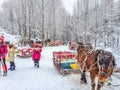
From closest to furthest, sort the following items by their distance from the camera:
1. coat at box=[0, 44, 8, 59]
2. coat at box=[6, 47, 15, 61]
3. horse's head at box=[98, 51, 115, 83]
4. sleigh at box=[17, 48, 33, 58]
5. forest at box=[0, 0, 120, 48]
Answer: horse's head at box=[98, 51, 115, 83] → coat at box=[0, 44, 8, 59] → coat at box=[6, 47, 15, 61] → sleigh at box=[17, 48, 33, 58] → forest at box=[0, 0, 120, 48]

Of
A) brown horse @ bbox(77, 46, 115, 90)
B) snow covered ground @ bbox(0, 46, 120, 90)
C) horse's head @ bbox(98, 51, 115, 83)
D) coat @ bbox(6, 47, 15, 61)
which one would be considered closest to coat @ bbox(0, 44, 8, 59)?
snow covered ground @ bbox(0, 46, 120, 90)

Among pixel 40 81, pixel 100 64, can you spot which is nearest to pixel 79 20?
pixel 40 81

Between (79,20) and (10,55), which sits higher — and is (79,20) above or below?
above

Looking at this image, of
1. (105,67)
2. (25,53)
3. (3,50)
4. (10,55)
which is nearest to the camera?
(105,67)

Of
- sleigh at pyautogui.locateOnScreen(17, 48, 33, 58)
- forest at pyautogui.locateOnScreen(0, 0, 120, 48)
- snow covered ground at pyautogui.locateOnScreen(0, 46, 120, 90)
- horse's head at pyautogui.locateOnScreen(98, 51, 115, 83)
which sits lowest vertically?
snow covered ground at pyautogui.locateOnScreen(0, 46, 120, 90)

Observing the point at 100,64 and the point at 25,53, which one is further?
the point at 25,53

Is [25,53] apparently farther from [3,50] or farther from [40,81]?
[40,81]

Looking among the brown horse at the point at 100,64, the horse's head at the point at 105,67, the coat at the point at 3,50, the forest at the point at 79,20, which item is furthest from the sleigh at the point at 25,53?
the forest at the point at 79,20

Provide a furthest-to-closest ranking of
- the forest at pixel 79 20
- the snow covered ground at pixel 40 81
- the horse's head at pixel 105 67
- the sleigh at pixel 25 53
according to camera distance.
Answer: the forest at pixel 79 20 < the sleigh at pixel 25 53 < the snow covered ground at pixel 40 81 < the horse's head at pixel 105 67

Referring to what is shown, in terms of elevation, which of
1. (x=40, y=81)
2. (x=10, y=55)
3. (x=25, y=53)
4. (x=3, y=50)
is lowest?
(x=40, y=81)

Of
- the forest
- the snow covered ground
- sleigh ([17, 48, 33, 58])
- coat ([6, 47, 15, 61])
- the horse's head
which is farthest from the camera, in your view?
the forest

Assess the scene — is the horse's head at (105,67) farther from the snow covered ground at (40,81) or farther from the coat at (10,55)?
the coat at (10,55)

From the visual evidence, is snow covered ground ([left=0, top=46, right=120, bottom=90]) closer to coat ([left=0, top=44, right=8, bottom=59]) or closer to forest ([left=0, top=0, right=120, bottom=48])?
coat ([left=0, top=44, right=8, bottom=59])

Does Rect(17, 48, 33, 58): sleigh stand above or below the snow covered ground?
above
